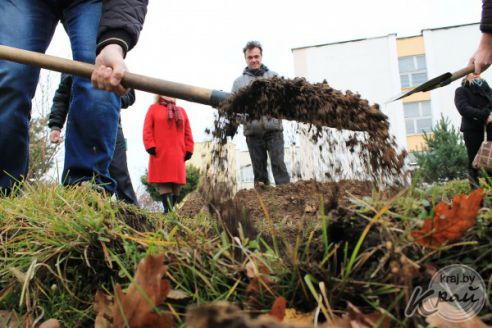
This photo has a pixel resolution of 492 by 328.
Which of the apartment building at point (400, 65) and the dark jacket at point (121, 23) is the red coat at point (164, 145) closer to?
the dark jacket at point (121, 23)

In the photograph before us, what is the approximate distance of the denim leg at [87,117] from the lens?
262 cm

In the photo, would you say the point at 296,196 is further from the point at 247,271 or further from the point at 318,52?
the point at 318,52

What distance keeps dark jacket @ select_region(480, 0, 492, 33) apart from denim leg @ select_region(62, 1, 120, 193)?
2582 millimetres

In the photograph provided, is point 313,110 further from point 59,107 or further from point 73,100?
point 59,107

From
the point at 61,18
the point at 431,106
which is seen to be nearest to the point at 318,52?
the point at 431,106

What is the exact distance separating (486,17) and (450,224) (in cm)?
242

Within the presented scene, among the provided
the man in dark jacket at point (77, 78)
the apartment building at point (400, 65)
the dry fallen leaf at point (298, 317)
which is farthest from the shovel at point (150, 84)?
the apartment building at point (400, 65)

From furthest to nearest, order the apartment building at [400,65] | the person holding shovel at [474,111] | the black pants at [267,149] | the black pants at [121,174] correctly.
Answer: the apartment building at [400,65], the black pants at [267,149], the person holding shovel at [474,111], the black pants at [121,174]

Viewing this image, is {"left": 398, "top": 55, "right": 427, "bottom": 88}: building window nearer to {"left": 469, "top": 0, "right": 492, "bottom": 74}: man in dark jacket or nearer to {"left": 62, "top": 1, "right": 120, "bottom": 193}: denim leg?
{"left": 469, "top": 0, "right": 492, "bottom": 74}: man in dark jacket

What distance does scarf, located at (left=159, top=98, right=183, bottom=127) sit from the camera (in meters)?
6.88

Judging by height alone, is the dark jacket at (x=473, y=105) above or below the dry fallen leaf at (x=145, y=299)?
above

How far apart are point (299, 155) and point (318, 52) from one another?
3384 centimetres

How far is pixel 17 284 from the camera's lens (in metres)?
1.31

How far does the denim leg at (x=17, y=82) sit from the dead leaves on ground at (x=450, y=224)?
234 centimetres
